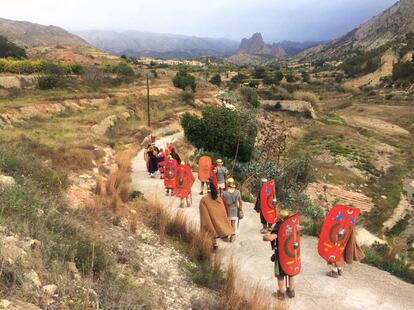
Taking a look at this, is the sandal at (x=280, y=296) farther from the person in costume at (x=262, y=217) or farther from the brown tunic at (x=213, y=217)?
the person in costume at (x=262, y=217)

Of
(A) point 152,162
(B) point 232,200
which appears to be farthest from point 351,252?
(A) point 152,162

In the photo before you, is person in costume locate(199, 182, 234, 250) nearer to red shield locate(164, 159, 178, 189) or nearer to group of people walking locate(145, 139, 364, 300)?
group of people walking locate(145, 139, 364, 300)

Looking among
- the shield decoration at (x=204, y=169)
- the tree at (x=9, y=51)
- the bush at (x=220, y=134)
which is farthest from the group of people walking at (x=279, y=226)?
the tree at (x=9, y=51)

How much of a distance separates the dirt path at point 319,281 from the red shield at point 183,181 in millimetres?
2534

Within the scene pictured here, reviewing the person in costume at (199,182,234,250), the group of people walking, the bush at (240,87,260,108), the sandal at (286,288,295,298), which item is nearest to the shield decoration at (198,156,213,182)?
the group of people walking

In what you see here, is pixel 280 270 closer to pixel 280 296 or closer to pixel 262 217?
pixel 280 296

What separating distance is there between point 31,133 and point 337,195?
1635cm

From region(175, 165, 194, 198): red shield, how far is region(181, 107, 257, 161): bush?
30.1 ft

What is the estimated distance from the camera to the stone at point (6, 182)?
8109 millimetres

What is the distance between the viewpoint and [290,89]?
73938 mm

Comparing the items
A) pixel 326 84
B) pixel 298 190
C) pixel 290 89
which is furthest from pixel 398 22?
pixel 298 190

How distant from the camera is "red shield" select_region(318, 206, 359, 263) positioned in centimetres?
832

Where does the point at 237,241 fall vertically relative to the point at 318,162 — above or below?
above

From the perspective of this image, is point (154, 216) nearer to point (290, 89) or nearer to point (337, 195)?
point (337, 195)
